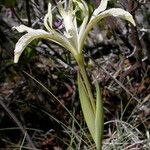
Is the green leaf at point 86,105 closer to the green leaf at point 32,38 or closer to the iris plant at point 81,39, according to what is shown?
the iris plant at point 81,39

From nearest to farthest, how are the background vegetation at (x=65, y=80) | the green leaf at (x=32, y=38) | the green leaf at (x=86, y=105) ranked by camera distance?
1. the green leaf at (x=32, y=38)
2. the green leaf at (x=86, y=105)
3. the background vegetation at (x=65, y=80)

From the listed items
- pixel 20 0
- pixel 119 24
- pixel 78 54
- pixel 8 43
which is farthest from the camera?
pixel 20 0

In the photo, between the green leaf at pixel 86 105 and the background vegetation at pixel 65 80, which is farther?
the background vegetation at pixel 65 80

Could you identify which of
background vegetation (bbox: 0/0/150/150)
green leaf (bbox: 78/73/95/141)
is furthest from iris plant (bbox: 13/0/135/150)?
background vegetation (bbox: 0/0/150/150)

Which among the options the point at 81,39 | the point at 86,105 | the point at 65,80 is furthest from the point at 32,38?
the point at 65,80

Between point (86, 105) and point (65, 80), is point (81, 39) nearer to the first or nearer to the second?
point (86, 105)

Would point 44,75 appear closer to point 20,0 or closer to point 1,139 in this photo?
point 1,139

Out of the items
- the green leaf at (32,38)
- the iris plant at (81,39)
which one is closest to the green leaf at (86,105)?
the iris plant at (81,39)

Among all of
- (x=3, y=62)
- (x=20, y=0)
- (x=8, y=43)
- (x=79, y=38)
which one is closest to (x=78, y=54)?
(x=79, y=38)

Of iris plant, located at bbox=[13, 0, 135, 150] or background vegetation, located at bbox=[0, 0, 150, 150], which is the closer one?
iris plant, located at bbox=[13, 0, 135, 150]

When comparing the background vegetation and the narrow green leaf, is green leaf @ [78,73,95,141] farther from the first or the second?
the background vegetation

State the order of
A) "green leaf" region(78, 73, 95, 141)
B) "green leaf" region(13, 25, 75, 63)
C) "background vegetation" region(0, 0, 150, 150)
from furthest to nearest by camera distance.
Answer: "background vegetation" region(0, 0, 150, 150)
"green leaf" region(78, 73, 95, 141)
"green leaf" region(13, 25, 75, 63)
